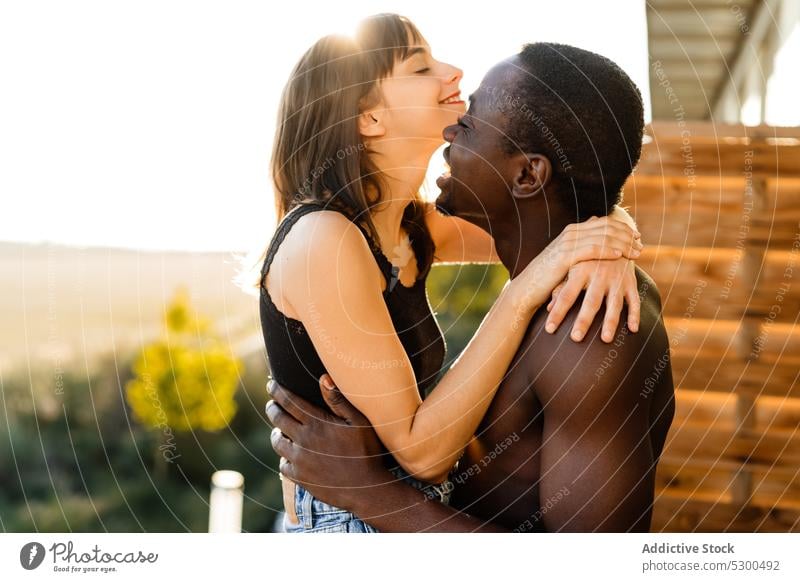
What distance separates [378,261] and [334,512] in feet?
1.10

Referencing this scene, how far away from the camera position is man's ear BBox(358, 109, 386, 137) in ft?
4.06

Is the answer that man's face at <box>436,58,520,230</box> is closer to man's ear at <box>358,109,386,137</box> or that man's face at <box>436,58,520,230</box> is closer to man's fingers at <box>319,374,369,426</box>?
man's ear at <box>358,109,386,137</box>

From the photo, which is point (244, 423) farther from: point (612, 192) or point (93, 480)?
point (612, 192)

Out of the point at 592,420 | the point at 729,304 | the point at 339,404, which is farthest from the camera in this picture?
the point at 729,304

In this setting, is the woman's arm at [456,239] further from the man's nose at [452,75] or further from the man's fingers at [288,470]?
the man's fingers at [288,470]

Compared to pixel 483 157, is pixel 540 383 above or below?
below

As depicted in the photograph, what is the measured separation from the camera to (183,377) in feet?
10.5

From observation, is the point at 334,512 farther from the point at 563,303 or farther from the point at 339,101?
the point at 339,101

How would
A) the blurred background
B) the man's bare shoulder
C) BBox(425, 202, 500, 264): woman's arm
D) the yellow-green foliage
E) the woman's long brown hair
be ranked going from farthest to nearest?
the yellow-green foliage
the blurred background
BBox(425, 202, 500, 264): woman's arm
the woman's long brown hair
the man's bare shoulder

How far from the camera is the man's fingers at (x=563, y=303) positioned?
1.02 m

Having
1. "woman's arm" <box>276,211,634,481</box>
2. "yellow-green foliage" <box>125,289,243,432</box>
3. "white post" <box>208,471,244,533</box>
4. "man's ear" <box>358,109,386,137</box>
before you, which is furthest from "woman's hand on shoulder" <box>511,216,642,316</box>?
"yellow-green foliage" <box>125,289,243,432</box>

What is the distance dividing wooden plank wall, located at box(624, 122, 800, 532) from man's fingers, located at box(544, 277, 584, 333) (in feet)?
3.38

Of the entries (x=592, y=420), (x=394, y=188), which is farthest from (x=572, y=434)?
(x=394, y=188)

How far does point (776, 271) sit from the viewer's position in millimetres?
2000
